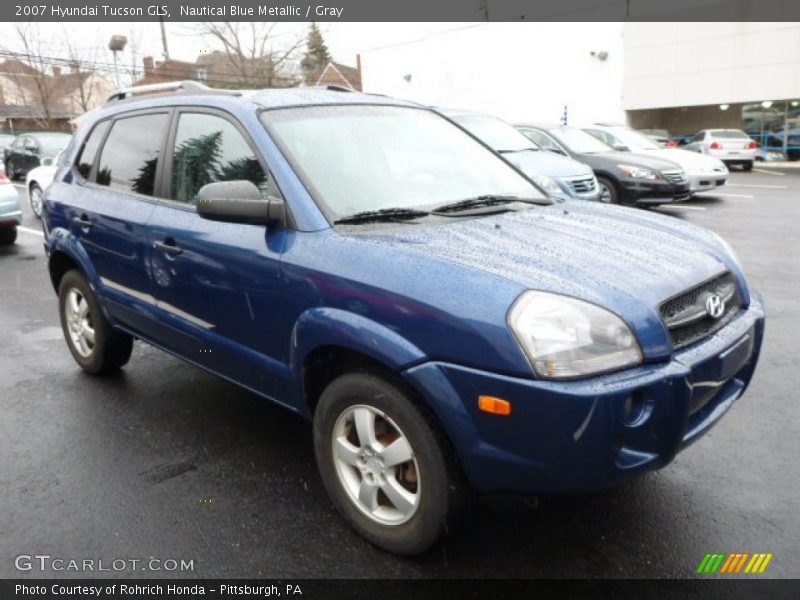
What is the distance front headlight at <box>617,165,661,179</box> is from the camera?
11.3 metres

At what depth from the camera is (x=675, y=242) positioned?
291cm

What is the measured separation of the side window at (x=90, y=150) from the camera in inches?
171

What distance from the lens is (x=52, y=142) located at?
19.0 metres

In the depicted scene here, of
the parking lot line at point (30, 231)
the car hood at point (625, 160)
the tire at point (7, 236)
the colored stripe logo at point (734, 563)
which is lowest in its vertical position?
the colored stripe logo at point (734, 563)

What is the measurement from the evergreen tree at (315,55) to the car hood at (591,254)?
52.3 metres

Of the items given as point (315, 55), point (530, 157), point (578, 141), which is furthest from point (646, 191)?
point (315, 55)

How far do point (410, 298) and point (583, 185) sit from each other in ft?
24.8

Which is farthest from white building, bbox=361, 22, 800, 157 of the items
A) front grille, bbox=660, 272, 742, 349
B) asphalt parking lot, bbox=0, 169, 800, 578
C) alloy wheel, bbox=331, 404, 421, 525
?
alloy wheel, bbox=331, 404, 421, 525

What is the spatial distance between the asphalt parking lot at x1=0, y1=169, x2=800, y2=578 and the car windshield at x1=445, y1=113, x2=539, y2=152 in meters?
5.73

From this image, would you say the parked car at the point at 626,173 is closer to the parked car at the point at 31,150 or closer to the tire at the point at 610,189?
the tire at the point at 610,189

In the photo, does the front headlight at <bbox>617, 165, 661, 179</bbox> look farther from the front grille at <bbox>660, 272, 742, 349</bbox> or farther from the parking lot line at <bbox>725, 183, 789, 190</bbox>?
the front grille at <bbox>660, 272, 742, 349</bbox>

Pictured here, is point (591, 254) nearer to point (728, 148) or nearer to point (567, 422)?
point (567, 422)

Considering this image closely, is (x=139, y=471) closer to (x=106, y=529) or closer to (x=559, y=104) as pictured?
(x=106, y=529)

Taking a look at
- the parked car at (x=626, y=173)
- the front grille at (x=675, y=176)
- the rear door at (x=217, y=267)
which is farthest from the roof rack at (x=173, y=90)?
the front grille at (x=675, y=176)
